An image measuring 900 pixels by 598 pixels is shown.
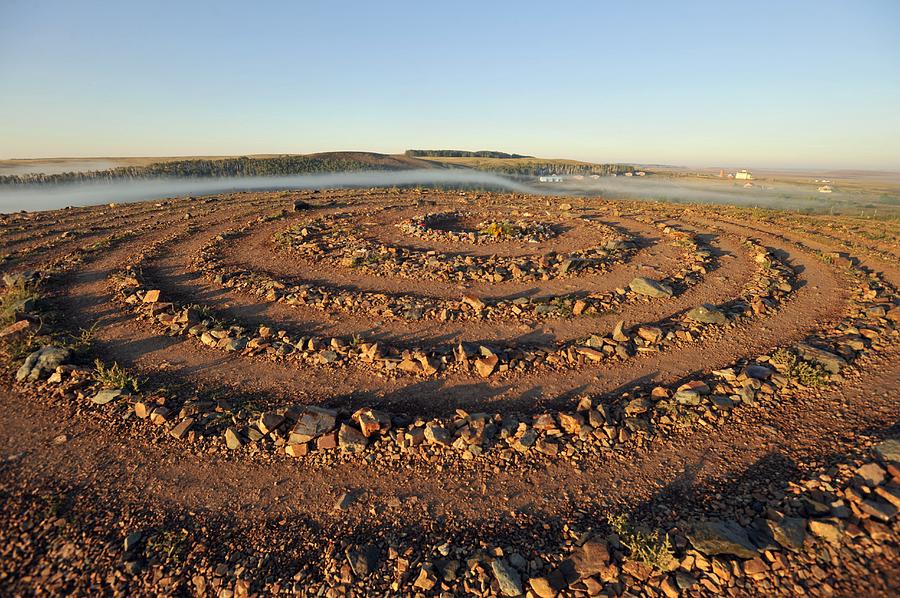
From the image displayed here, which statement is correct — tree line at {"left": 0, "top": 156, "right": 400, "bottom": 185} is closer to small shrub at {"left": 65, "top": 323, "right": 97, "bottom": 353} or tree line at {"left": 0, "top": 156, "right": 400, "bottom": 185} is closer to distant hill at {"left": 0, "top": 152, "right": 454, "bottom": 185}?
distant hill at {"left": 0, "top": 152, "right": 454, "bottom": 185}

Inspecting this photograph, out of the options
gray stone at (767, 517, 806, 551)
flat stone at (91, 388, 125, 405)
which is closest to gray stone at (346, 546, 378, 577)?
gray stone at (767, 517, 806, 551)

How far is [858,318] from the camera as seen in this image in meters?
12.9

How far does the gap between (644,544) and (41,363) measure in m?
14.6

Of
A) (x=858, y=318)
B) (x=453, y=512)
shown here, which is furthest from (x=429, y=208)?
(x=453, y=512)

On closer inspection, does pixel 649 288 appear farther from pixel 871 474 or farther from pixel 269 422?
pixel 269 422

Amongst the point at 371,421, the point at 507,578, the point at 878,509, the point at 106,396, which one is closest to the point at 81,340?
the point at 106,396

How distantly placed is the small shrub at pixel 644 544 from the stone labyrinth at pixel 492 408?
3 centimetres

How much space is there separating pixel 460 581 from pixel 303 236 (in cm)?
2200

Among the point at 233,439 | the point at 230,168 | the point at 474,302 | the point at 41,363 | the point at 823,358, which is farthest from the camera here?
the point at 230,168

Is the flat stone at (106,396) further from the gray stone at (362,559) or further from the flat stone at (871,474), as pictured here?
the flat stone at (871,474)

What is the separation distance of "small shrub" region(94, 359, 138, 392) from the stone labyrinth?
0.07 meters

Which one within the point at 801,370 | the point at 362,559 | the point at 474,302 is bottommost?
the point at 362,559

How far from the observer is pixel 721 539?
5340 mm

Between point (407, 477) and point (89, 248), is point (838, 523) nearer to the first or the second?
point (407, 477)
